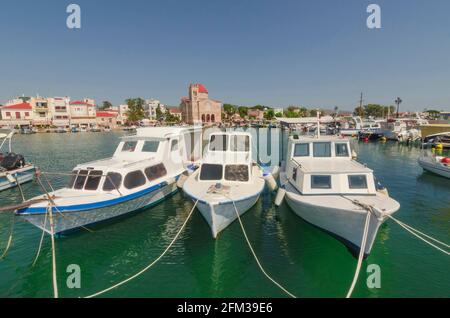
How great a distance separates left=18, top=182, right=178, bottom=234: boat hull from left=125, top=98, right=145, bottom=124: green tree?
121m

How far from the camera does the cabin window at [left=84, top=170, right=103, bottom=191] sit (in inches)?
441

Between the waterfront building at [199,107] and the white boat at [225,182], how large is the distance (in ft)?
401

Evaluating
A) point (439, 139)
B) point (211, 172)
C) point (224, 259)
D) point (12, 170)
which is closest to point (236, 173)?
point (211, 172)

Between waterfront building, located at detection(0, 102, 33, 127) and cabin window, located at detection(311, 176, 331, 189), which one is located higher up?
waterfront building, located at detection(0, 102, 33, 127)

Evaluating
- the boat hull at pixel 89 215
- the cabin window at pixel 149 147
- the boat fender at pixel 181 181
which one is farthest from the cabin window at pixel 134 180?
the boat fender at pixel 181 181

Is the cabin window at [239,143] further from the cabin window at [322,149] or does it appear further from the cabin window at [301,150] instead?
the cabin window at [322,149]

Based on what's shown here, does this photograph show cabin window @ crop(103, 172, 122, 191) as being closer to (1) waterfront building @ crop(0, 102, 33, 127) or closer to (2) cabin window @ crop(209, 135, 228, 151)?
(2) cabin window @ crop(209, 135, 228, 151)

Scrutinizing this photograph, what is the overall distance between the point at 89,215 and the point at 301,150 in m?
12.2

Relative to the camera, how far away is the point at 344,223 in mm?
8703

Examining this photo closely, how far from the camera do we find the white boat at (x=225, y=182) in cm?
990

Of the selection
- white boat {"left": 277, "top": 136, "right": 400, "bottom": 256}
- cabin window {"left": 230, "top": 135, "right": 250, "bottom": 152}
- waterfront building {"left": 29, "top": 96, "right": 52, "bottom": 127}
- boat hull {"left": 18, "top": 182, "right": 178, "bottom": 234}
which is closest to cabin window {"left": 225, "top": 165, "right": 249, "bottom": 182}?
cabin window {"left": 230, "top": 135, "right": 250, "bottom": 152}

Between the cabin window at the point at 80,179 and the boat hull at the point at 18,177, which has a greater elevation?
the cabin window at the point at 80,179

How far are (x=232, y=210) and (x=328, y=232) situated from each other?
4.36 m
